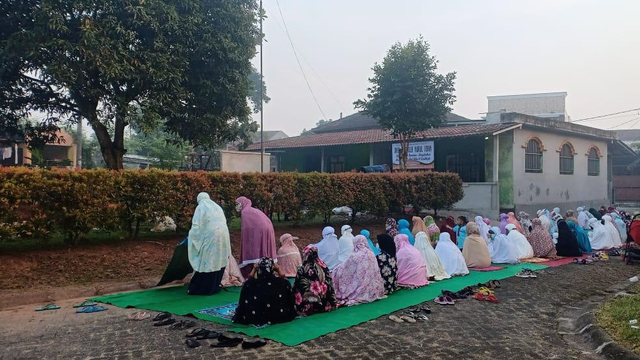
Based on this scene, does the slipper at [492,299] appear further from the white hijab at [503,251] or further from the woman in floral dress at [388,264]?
the white hijab at [503,251]

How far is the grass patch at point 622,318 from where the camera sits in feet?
17.7

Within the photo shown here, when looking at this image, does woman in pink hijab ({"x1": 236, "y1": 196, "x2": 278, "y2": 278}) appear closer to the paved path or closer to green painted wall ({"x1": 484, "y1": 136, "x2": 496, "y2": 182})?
the paved path

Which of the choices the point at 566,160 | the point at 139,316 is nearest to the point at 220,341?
the point at 139,316

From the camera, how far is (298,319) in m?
6.39

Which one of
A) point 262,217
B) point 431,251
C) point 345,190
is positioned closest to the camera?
point 262,217

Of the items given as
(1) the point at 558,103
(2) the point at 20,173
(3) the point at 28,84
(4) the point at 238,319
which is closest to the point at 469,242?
(4) the point at 238,319

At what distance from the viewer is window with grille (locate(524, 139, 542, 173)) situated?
68.7 feet

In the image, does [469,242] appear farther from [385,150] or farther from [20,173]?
[385,150]

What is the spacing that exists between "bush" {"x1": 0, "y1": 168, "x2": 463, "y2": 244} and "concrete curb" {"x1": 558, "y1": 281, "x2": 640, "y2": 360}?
6828 millimetres

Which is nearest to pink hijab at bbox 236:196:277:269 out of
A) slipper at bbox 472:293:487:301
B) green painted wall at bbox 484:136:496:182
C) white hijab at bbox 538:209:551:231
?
slipper at bbox 472:293:487:301

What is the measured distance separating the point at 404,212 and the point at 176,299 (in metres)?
10.8

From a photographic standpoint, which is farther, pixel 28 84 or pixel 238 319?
pixel 28 84

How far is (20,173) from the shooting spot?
797 cm

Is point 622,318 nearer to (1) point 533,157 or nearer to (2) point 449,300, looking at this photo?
(2) point 449,300
